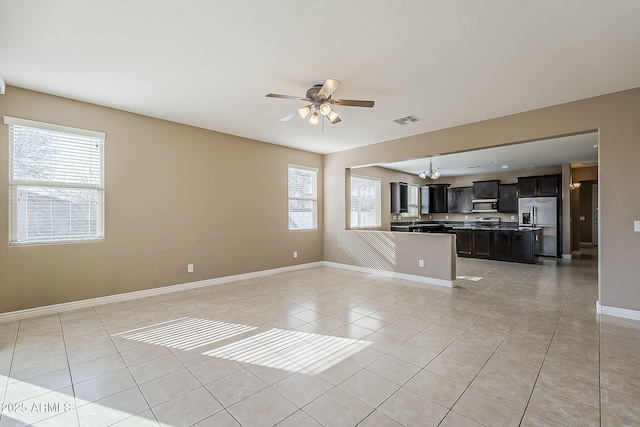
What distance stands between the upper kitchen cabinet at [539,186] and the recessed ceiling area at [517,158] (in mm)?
347

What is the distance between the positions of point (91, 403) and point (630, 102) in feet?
19.3

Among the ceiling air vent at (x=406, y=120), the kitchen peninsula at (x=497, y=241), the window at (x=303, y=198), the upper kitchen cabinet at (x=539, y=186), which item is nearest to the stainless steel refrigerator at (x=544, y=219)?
the upper kitchen cabinet at (x=539, y=186)

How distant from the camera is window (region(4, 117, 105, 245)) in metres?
3.38

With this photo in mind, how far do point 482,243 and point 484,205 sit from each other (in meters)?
2.09

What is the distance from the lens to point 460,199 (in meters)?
9.95

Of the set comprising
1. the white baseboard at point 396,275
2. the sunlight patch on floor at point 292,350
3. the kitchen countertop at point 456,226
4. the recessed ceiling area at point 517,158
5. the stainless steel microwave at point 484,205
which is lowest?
the sunlight patch on floor at point 292,350

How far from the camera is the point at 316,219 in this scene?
6.80 m

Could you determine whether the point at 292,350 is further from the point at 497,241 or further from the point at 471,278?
the point at 497,241

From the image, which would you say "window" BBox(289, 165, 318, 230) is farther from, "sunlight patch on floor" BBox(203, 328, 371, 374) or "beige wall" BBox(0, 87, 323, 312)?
"sunlight patch on floor" BBox(203, 328, 371, 374)

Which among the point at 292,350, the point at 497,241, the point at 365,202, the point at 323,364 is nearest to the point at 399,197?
the point at 365,202

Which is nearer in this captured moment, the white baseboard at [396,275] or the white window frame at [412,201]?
the white baseboard at [396,275]

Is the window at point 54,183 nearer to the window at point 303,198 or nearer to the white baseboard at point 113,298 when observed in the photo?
the white baseboard at point 113,298

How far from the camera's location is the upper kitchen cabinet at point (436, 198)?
33.2 feet

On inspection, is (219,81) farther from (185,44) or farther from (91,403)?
(91,403)
